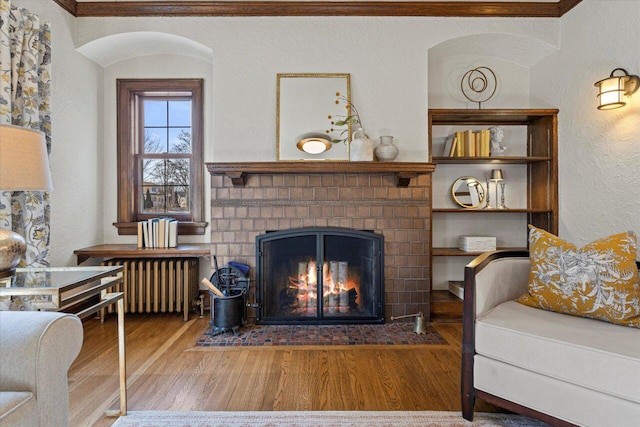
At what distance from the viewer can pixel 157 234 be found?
3.08m

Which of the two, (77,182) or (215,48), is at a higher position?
(215,48)

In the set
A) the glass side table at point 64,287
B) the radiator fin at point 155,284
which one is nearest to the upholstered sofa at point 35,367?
the glass side table at point 64,287

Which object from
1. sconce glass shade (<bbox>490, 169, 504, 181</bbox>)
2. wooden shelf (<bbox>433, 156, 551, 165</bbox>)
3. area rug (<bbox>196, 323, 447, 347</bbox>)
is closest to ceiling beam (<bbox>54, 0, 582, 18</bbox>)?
wooden shelf (<bbox>433, 156, 551, 165</bbox>)

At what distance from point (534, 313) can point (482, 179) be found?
6.22ft

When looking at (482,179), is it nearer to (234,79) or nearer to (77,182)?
(234,79)

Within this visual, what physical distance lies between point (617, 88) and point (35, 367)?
11.1 feet

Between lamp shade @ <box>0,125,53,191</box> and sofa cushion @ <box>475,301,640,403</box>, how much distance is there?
Answer: 202 centimetres

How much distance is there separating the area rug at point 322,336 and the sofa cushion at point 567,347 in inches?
40.3

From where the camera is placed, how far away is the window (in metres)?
3.35

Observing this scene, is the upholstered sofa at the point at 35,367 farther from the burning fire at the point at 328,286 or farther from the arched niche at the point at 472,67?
the arched niche at the point at 472,67

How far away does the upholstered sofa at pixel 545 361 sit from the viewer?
4.13 feet

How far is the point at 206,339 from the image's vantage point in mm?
2568

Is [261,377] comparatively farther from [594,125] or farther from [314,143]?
[594,125]

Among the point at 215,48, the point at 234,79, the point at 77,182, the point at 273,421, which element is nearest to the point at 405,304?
the point at 273,421
